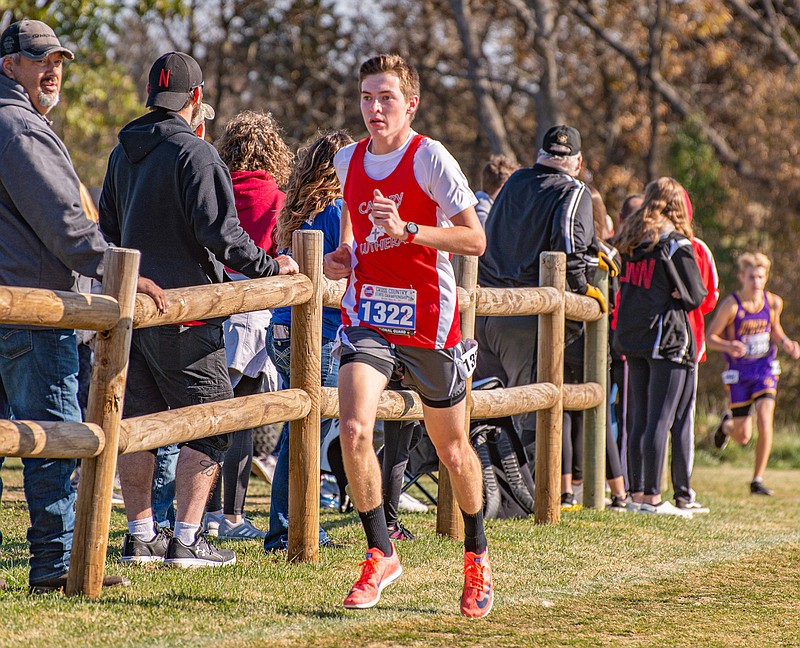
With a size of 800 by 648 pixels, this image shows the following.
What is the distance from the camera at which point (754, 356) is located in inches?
392

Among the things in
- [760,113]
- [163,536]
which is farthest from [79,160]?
[163,536]

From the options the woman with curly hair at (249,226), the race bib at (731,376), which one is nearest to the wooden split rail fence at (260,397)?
the woman with curly hair at (249,226)

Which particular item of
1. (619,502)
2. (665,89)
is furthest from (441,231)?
(665,89)

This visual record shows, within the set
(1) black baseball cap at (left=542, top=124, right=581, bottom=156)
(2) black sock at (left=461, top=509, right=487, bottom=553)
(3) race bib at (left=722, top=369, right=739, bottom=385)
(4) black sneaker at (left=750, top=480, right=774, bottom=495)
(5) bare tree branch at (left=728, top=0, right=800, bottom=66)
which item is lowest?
(4) black sneaker at (left=750, top=480, right=774, bottom=495)

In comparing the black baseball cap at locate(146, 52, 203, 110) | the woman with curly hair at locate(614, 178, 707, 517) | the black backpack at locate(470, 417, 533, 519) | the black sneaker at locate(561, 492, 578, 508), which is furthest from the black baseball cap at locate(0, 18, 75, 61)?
the black sneaker at locate(561, 492, 578, 508)

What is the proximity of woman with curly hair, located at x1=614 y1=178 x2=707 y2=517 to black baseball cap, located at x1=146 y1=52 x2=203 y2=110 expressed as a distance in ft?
12.1

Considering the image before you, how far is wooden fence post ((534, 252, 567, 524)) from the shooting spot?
6.76 metres

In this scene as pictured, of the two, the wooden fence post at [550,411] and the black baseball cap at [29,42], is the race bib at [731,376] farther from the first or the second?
the black baseball cap at [29,42]

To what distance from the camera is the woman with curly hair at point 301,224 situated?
222 inches

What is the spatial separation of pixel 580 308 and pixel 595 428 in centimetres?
90

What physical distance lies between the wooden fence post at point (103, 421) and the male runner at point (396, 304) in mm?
793

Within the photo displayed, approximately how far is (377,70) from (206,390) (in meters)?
1.51

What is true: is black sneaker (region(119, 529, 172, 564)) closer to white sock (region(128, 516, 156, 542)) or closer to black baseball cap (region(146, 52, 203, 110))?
white sock (region(128, 516, 156, 542))

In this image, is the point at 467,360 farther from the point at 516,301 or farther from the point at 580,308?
the point at 580,308
